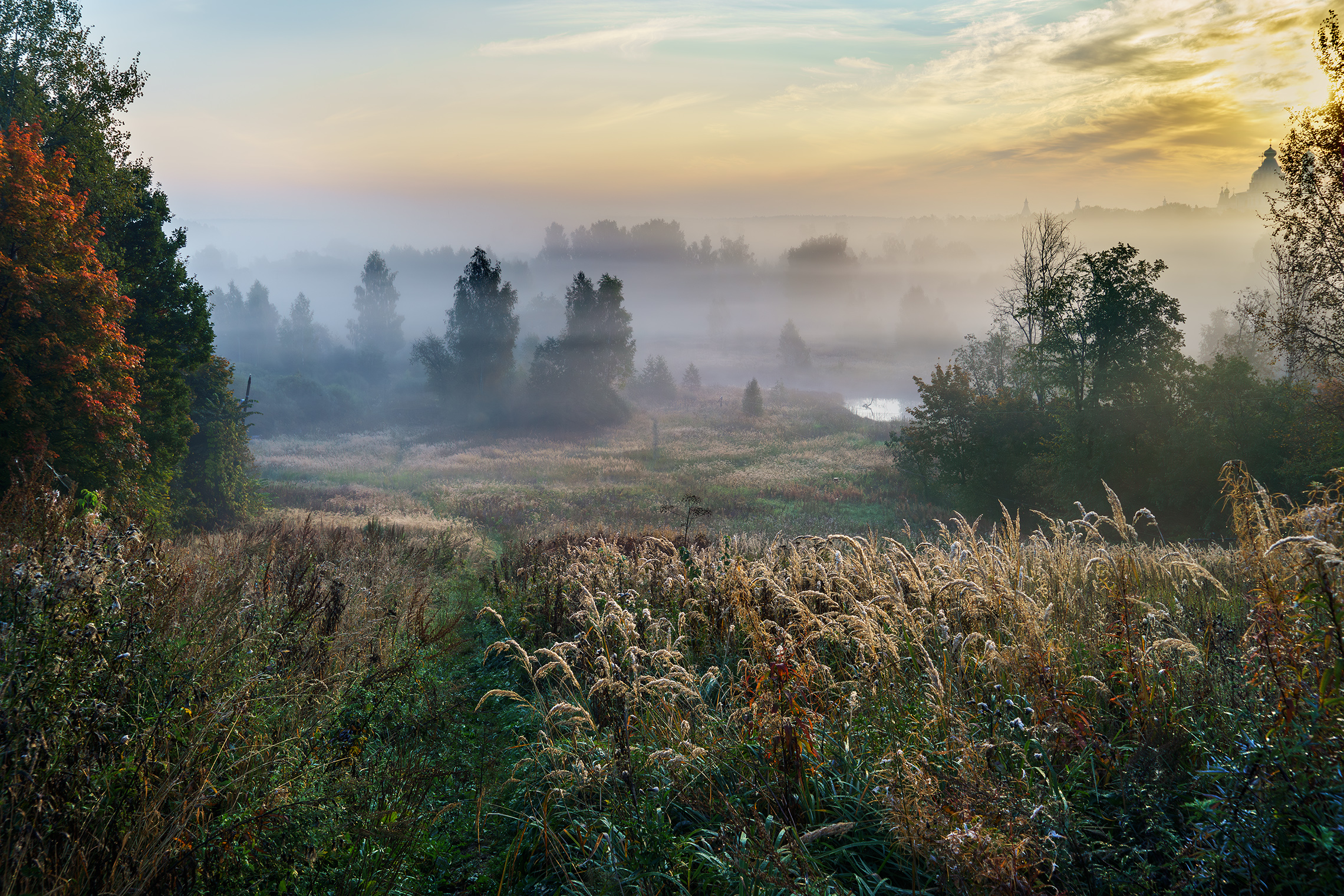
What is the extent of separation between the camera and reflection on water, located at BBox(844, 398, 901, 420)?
83431 mm

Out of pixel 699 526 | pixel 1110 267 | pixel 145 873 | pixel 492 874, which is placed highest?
pixel 1110 267

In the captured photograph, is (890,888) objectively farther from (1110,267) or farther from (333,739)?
(1110,267)

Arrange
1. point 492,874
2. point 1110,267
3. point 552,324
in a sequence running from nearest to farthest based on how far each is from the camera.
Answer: point 492,874
point 1110,267
point 552,324

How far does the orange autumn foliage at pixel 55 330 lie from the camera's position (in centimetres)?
1391

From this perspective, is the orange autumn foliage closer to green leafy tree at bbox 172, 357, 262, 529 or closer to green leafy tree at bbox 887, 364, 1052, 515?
green leafy tree at bbox 172, 357, 262, 529

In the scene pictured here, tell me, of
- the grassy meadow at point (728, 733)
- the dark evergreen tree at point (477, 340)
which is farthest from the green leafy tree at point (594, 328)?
the grassy meadow at point (728, 733)

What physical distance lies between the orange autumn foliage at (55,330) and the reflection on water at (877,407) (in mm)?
68787

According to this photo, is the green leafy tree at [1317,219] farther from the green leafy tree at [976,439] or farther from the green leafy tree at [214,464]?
the green leafy tree at [214,464]

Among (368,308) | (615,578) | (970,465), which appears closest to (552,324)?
(368,308)

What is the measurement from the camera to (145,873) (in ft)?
9.44

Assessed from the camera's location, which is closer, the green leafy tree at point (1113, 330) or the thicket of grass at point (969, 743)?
the thicket of grass at point (969, 743)

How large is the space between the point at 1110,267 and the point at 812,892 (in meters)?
34.6

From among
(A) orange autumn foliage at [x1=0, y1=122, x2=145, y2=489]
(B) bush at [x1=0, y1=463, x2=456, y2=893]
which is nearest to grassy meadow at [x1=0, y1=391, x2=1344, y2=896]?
(B) bush at [x1=0, y1=463, x2=456, y2=893]

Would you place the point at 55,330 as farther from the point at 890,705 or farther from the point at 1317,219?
the point at 1317,219
